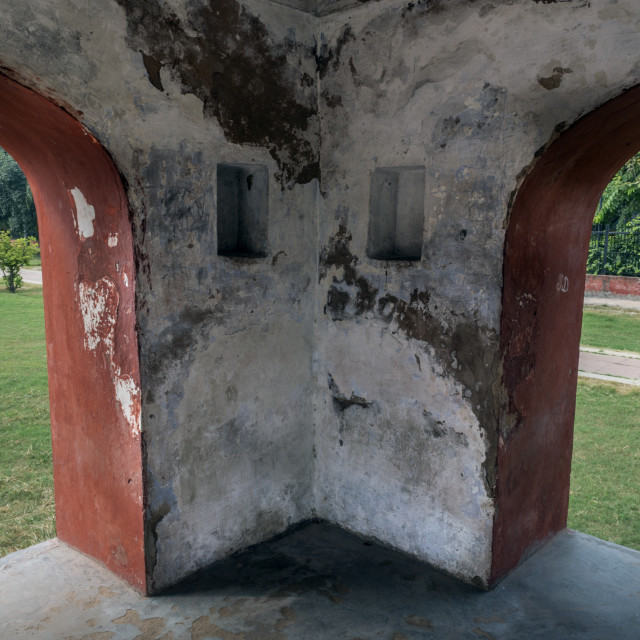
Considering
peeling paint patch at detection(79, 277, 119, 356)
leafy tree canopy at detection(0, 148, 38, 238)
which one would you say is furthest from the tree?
peeling paint patch at detection(79, 277, 119, 356)

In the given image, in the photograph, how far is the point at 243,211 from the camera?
11.4 ft

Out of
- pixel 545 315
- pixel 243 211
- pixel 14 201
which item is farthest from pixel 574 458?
pixel 14 201

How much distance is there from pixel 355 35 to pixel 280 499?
2649 mm

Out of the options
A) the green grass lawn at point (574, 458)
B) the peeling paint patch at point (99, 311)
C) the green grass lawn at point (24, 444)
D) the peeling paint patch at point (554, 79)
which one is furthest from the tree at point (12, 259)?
the peeling paint patch at point (554, 79)

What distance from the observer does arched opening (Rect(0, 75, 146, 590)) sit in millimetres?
2744

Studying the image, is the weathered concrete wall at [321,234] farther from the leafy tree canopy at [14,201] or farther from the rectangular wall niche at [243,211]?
the leafy tree canopy at [14,201]

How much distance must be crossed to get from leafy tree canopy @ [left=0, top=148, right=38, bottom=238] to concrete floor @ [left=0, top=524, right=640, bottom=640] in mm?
22375

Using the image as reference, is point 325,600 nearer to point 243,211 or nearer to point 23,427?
point 243,211

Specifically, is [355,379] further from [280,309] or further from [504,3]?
[504,3]

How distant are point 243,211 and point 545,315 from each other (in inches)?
68.5

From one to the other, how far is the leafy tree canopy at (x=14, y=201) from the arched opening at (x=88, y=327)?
72.0 feet

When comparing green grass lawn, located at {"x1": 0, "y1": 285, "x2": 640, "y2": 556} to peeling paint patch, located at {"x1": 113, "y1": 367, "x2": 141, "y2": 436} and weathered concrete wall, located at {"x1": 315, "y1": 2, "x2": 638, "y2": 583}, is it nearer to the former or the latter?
peeling paint patch, located at {"x1": 113, "y1": 367, "x2": 141, "y2": 436}

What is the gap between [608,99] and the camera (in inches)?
99.0

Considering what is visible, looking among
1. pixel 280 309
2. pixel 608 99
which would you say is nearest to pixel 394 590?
pixel 280 309
